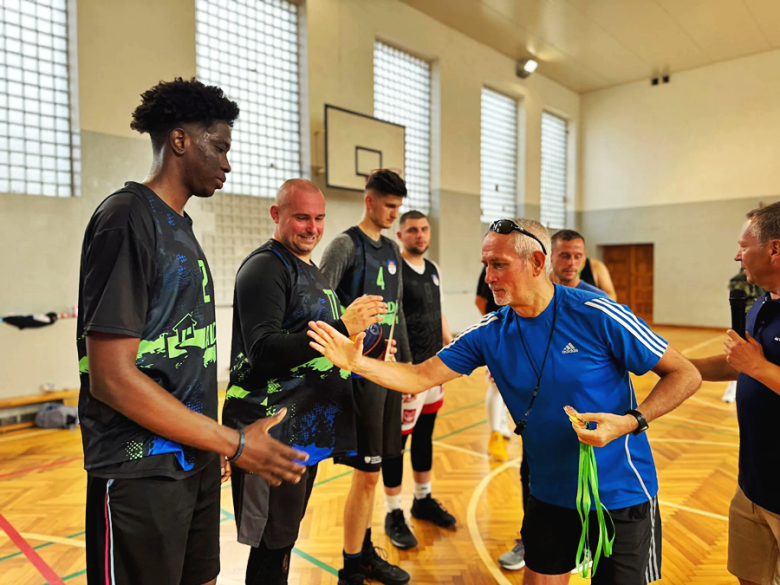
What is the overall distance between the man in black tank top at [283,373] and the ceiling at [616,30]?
10.4 meters

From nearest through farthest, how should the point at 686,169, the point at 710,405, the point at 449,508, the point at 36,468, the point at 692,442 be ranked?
the point at 449,508, the point at 36,468, the point at 692,442, the point at 710,405, the point at 686,169

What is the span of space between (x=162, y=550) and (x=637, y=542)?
1505mm

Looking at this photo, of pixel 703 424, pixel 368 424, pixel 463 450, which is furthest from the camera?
pixel 703 424

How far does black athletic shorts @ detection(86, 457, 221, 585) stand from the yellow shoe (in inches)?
146

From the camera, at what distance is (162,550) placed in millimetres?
1396

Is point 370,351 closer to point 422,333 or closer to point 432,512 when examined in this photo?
point 422,333

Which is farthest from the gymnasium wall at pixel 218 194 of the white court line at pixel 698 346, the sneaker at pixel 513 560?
the sneaker at pixel 513 560

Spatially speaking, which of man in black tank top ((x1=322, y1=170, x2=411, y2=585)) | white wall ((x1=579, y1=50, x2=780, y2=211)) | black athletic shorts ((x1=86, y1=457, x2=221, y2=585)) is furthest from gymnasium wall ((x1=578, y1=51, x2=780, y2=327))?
black athletic shorts ((x1=86, y1=457, x2=221, y2=585))

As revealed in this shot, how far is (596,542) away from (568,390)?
0.53 m

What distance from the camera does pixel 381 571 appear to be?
2.77m

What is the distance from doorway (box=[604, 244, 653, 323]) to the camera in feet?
53.6

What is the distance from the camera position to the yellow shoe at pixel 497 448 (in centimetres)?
474

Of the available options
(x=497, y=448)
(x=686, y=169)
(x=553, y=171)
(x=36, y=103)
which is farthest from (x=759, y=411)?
(x=553, y=171)

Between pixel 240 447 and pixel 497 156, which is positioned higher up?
pixel 497 156
